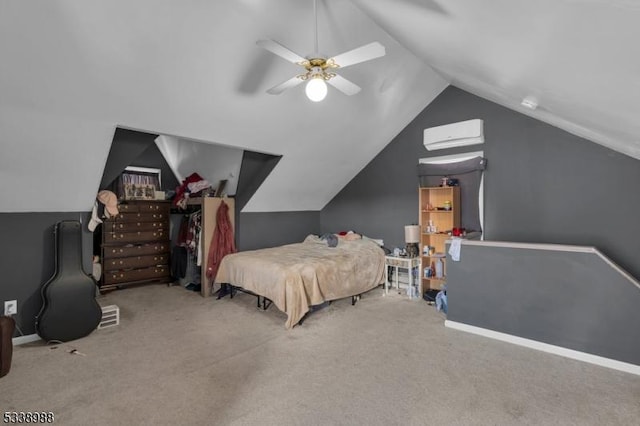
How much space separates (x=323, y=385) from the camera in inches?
98.0

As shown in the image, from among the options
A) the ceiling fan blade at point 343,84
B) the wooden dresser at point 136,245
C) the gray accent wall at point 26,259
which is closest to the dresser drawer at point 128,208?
the wooden dresser at point 136,245

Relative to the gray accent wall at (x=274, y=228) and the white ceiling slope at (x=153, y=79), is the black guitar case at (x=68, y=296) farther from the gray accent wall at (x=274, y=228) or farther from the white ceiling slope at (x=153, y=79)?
the gray accent wall at (x=274, y=228)

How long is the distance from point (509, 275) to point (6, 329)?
4.54m

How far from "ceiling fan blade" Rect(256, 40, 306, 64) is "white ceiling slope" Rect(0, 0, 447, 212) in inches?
22.7

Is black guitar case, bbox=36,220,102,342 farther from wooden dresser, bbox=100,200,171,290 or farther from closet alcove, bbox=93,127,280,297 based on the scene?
wooden dresser, bbox=100,200,171,290

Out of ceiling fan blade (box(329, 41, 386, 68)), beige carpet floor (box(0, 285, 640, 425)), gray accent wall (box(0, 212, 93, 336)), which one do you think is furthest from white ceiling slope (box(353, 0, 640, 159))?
gray accent wall (box(0, 212, 93, 336))

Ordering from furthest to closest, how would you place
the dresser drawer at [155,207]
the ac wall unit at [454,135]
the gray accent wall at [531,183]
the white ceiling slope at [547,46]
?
the dresser drawer at [155,207] → the ac wall unit at [454,135] → the gray accent wall at [531,183] → the white ceiling slope at [547,46]

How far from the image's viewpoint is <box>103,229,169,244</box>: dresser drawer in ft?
17.0

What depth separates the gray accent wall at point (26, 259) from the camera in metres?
3.29

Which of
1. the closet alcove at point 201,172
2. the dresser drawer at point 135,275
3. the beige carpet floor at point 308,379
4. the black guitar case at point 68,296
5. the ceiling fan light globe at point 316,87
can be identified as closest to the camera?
the beige carpet floor at point 308,379

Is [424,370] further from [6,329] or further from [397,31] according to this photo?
[6,329]

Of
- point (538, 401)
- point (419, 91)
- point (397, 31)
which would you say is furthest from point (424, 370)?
point (419, 91)

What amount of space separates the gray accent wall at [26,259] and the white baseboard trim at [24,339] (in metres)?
0.04

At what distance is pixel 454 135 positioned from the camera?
4637mm
